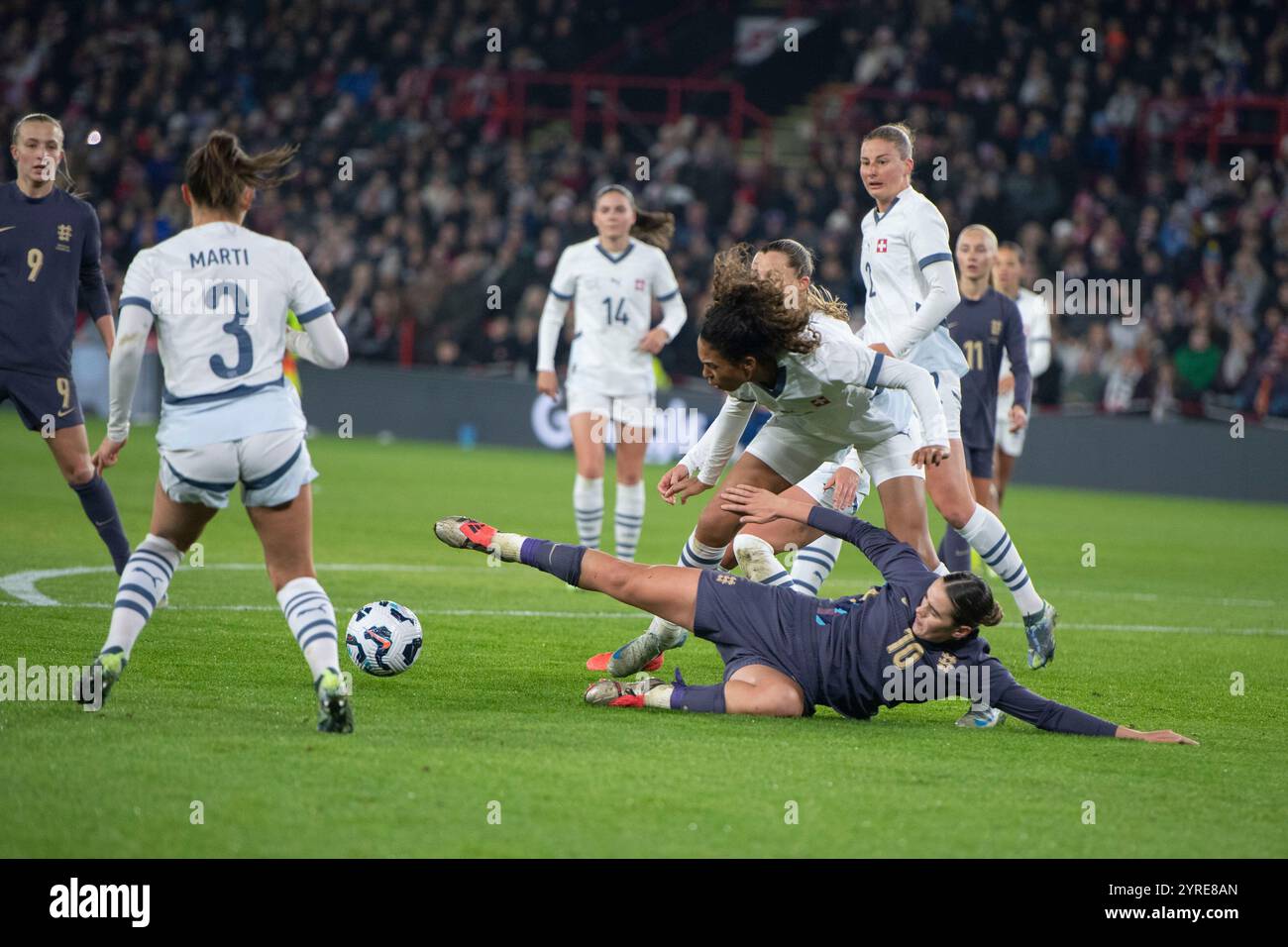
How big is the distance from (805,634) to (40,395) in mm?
4328

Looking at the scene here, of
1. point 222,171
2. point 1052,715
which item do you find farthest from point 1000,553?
point 222,171

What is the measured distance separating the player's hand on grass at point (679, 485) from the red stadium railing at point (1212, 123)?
18459mm

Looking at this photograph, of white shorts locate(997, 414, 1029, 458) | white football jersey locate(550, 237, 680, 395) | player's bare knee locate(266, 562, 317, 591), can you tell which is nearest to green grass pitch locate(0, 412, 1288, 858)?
player's bare knee locate(266, 562, 317, 591)

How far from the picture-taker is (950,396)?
25.9ft

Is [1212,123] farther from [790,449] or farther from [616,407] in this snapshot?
[790,449]

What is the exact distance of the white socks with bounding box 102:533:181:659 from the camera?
5.65m

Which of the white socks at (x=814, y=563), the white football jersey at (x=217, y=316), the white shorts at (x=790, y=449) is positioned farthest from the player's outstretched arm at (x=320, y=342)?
the white socks at (x=814, y=563)

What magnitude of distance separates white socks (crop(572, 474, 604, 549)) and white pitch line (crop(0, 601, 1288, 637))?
6.49 feet

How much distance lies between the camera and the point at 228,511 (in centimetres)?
1444

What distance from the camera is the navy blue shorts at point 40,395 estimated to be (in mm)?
8031

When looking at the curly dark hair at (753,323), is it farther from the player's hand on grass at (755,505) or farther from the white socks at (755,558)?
the white socks at (755,558)
